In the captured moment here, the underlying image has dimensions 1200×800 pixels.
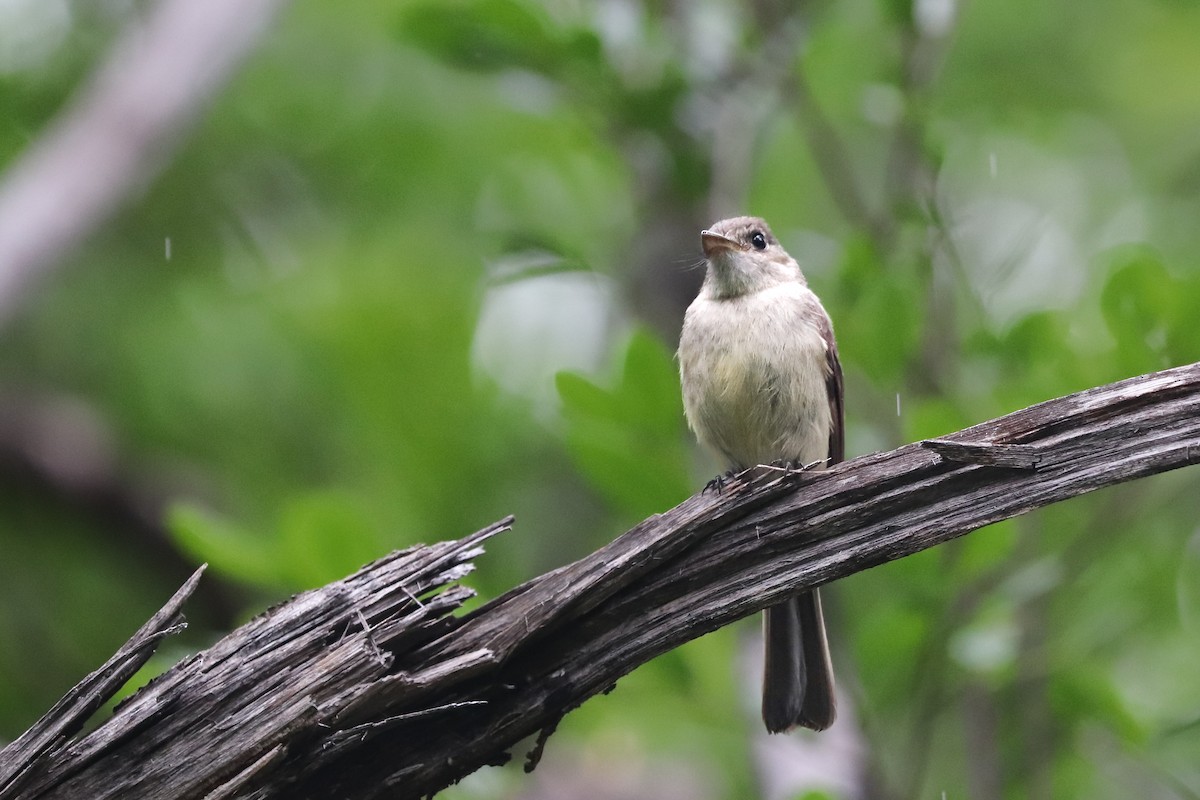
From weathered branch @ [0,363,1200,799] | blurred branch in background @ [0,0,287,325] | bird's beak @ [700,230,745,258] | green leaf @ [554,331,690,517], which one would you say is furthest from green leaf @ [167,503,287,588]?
blurred branch in background @ [0,0,287,325]

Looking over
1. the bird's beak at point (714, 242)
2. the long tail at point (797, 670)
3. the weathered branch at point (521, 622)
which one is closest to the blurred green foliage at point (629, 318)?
the long tail at point (797, 670)

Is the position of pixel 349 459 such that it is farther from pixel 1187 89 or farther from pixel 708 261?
pixel 1187 89

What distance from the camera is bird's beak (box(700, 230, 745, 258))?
485 centimetres

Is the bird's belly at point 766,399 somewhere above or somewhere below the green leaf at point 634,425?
above

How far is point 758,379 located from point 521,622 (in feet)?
5.87

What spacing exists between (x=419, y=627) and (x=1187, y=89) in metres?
6.40

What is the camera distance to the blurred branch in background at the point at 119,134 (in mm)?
6457

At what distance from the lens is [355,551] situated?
3920 millimetres

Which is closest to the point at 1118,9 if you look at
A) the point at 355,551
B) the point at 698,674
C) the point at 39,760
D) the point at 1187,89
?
the point at 1187,89

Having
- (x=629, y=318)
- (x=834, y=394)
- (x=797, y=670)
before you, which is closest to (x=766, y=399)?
(x=834, y=394)

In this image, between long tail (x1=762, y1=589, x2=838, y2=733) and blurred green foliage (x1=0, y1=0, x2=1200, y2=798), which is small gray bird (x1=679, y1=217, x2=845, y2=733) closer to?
long tail (x1=762, y1=589, x2=838, y2=733)

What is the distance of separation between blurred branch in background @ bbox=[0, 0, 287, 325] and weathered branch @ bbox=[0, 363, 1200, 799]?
401 centimetres

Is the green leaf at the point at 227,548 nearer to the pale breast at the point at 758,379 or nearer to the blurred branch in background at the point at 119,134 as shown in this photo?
the pale breast at the point at 758,379

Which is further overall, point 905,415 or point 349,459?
point 349,459
